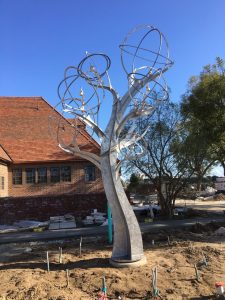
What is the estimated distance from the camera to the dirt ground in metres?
8.43

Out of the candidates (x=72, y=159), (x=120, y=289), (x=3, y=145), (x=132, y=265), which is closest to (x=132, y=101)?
(x=132, y=265)

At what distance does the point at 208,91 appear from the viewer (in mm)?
21828

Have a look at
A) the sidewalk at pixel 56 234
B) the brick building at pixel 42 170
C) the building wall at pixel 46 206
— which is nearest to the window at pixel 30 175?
the brick building at pixel 42 170

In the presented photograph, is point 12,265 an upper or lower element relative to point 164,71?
lower

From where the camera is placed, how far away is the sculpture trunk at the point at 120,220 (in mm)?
10664

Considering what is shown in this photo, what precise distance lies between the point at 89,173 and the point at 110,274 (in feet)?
69.0

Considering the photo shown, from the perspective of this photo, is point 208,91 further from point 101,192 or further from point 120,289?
point 120,289

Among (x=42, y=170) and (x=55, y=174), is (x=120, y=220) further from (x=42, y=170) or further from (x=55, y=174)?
(x=42, y=170)

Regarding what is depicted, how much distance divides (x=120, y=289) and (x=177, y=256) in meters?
3.24

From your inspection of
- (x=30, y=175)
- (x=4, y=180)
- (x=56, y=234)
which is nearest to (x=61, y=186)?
(x=30, y=175)

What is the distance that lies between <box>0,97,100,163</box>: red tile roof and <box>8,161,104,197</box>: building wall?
2.12 feet

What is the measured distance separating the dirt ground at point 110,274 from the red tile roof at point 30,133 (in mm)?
17054

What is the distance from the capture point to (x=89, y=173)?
100 ft

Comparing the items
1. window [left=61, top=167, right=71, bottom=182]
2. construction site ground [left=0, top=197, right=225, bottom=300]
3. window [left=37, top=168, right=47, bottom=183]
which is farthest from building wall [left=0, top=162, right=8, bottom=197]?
construction site ground [left=0, top=197, right=225, bottom=300]
